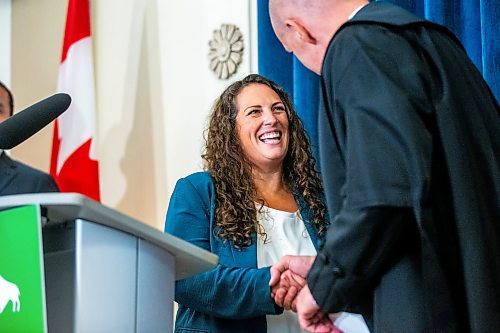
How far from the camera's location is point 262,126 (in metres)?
2.56

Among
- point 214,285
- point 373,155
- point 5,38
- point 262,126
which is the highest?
point 5,38

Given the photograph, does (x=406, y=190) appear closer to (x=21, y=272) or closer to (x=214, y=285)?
(x=21, y=272)

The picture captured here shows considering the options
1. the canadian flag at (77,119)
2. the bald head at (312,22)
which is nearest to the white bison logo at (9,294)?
the bald head at (312,22)

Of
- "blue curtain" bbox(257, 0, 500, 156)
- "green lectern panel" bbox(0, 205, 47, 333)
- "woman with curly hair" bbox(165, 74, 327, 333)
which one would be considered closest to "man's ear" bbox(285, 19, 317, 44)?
"green lectern panel" bbox(0, 205, 47, 333)

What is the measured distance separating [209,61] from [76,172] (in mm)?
792

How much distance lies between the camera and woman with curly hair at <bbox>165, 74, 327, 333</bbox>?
214 centimetres

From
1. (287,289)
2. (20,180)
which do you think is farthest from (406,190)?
(20,180)

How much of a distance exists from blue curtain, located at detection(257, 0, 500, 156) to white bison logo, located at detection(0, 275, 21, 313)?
195 cm

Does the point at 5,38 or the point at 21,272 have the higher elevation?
the point at 5,38

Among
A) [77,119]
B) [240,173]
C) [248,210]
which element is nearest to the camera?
[248,210]

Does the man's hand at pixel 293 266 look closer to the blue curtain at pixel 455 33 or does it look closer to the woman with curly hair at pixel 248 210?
the woman with curly hair at pixel 248 210

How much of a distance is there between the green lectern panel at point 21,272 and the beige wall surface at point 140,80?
8.20 ft

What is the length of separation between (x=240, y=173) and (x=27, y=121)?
3.72ft

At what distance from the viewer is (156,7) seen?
3.93 meters
